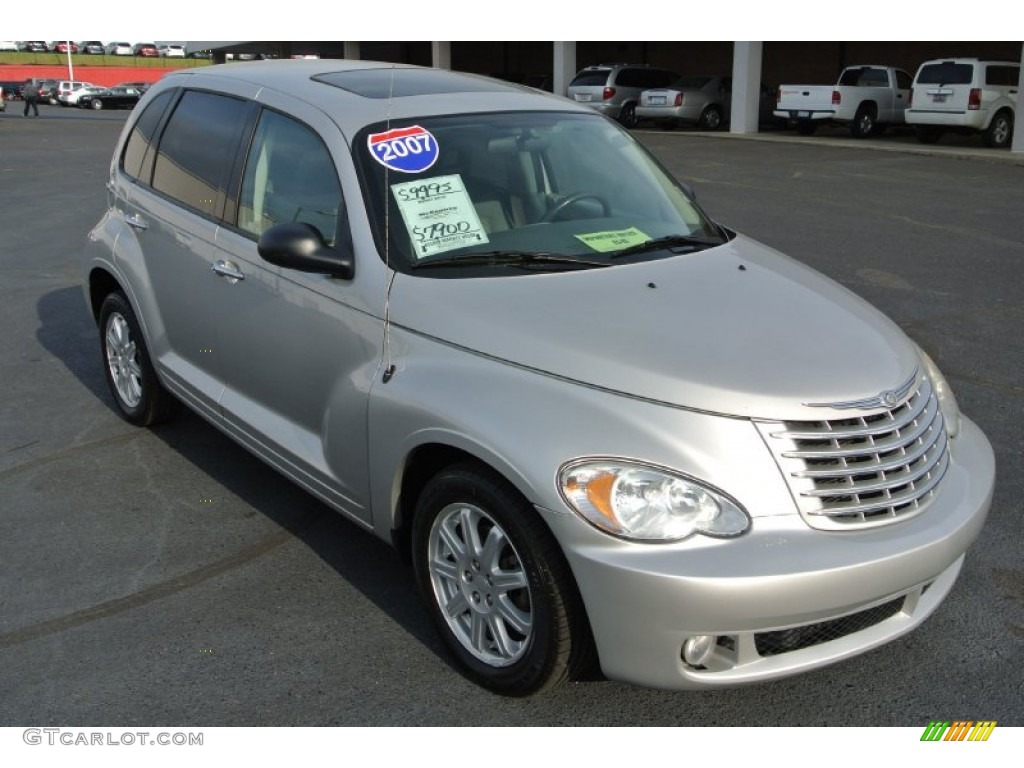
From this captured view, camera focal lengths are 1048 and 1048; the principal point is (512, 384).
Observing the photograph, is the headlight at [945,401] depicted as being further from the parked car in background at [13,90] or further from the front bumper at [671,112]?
the parked car in background at [13,90]

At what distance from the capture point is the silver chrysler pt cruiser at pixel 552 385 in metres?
2.90

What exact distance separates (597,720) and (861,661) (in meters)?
0.96

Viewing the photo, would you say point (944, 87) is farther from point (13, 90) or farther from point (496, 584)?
point (13, 90)

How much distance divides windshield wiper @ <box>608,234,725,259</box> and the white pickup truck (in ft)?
71.4

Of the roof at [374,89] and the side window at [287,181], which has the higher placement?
the roof at [374,89]

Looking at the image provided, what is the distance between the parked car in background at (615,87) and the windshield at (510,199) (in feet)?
84.2

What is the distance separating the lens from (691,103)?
28.6 meters

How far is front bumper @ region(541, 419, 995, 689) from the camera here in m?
2.79

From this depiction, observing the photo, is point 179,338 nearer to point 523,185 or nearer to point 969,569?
point 523,185

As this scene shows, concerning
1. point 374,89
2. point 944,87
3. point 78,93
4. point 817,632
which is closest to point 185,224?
point 374,89

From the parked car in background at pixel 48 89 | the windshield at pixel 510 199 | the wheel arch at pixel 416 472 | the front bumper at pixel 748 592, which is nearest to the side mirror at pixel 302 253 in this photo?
the windshield at pixel 510 199

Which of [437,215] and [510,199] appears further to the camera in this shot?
[510,199]

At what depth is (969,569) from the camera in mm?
4090

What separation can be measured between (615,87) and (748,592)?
2840 cm
